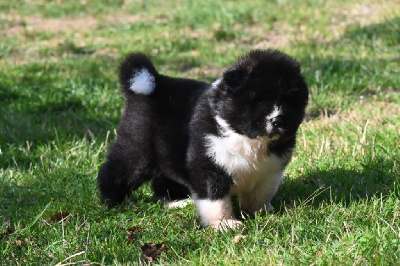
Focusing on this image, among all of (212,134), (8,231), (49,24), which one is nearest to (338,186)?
(212,134)

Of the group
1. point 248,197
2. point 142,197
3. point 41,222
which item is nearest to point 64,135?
point 142,197

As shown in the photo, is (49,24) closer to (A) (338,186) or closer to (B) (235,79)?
(A) (338,186)

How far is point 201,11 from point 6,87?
4456 mm

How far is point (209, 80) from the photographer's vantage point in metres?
7.98

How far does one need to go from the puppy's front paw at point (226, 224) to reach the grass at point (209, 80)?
0.07 meters

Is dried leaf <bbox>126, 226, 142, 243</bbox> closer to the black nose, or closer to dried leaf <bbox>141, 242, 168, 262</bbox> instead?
dried leaf <bbox>141, 242, 168, 262</bbox>

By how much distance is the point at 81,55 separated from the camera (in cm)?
986

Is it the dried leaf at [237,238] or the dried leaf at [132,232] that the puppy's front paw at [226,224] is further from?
the dried leaf at [132,232]

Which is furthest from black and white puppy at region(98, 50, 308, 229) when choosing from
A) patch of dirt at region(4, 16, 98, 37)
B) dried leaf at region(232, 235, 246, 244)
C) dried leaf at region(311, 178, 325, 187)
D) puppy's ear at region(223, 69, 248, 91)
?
patch of dirt at region(4, 16, 98, 37)

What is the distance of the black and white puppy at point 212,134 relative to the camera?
3840mm

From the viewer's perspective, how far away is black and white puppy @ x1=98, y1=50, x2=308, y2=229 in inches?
151

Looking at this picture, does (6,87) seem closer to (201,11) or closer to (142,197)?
(142,197)

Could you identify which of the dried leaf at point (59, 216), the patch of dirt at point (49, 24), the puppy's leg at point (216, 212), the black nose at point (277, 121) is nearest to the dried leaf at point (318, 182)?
the puppy's leg at point (216, 212)

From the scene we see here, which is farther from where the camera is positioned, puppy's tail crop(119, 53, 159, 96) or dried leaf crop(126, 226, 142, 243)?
puppy's tail crop(119, 53, 159, 96)
